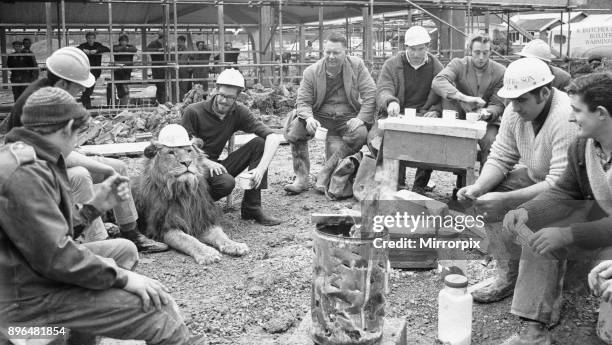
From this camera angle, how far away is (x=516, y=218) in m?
3.64

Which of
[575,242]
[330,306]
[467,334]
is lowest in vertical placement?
[467,334]

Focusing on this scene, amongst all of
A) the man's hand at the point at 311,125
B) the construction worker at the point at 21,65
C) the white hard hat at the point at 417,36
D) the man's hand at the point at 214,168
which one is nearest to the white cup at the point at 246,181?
the man's hand at the point at 214,168

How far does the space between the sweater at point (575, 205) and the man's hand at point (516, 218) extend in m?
0.03

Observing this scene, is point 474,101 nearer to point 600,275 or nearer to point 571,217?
point 571,217

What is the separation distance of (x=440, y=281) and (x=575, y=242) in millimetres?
1268

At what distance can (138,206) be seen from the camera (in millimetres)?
5367

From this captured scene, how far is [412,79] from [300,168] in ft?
4.71

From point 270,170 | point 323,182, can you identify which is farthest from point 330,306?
point 270,170

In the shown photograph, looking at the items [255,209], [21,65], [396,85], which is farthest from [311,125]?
[21,65]

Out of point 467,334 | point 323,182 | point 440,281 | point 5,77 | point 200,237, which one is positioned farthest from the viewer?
point 5,77

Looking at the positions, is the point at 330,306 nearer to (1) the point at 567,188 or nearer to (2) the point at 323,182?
(1) the point at 567,188

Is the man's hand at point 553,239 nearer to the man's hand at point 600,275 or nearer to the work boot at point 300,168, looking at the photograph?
the man's hand at point 600,275

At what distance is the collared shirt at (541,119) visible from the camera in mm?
3965

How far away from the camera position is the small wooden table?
530cm
